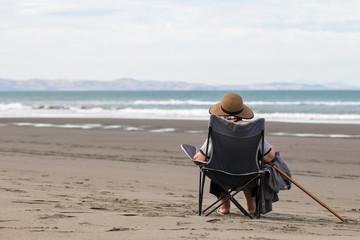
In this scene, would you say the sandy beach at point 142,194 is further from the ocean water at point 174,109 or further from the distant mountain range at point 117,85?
the distant mountain range at point 117,85

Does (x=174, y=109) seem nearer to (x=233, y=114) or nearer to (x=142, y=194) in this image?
(x=142, y=194)

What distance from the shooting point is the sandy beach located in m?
3.35

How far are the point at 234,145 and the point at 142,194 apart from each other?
66.9 inches

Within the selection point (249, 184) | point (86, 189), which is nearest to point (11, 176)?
point (86, 189)

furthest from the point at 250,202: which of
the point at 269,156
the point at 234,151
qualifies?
the point at 234,151

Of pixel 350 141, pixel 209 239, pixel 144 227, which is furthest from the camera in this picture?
pixel 350 141

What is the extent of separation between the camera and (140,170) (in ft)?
26.0

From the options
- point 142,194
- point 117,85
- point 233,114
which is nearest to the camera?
point 233,114

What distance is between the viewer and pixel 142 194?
5.60 metres

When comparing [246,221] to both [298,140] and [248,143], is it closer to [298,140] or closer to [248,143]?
[248,143]

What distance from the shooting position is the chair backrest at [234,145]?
4246 millimetres

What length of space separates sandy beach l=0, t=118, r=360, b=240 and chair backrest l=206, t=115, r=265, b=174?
44cm

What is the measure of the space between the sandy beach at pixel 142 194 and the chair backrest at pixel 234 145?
443 millimetres

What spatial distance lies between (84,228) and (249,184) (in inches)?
69.0
